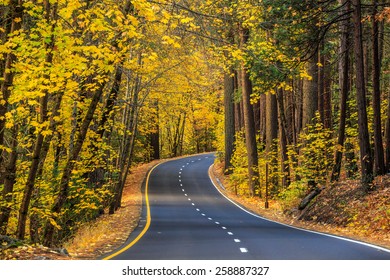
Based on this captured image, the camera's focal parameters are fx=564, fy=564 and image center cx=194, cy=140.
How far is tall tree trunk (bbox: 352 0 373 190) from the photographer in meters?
21.4

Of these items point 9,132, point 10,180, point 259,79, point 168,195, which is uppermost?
point 259,79

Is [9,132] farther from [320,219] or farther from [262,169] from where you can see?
[262,169]

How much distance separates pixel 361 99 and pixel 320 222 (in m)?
5.24

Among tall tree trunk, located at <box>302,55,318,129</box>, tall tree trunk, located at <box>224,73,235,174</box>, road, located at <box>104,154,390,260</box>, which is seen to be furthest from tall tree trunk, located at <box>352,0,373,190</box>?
tall tree trunk, located at <box>224,73,235,174</box>

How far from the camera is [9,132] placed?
18.0m

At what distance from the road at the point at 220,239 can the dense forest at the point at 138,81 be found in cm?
255

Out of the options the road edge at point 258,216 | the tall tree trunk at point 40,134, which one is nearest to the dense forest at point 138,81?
the tall tree trunk at point 40,134

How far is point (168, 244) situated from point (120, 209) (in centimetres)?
1622

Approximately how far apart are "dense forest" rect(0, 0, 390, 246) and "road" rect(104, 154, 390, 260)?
255cm

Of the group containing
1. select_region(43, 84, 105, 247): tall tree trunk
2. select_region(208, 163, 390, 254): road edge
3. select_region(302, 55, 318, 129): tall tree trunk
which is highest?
select_region(302, 55, 318, 129): tall tree trunk

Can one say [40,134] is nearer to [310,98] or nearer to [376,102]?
[376,102]

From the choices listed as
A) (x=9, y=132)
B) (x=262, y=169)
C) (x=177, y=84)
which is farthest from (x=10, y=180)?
(x=262, y=169)

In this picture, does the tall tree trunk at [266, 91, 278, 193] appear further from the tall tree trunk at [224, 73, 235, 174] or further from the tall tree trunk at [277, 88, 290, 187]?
the tall tree trunk at [224, 73, 235, 174]

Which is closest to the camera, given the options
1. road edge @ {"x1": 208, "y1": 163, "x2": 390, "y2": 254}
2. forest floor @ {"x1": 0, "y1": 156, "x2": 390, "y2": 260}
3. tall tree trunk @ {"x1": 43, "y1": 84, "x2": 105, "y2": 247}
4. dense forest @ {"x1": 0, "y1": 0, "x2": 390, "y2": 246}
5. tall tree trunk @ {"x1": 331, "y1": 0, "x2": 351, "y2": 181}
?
dense forest @ {"x1": 0, "y1": 0, "x2": 390, "y2": 246}
